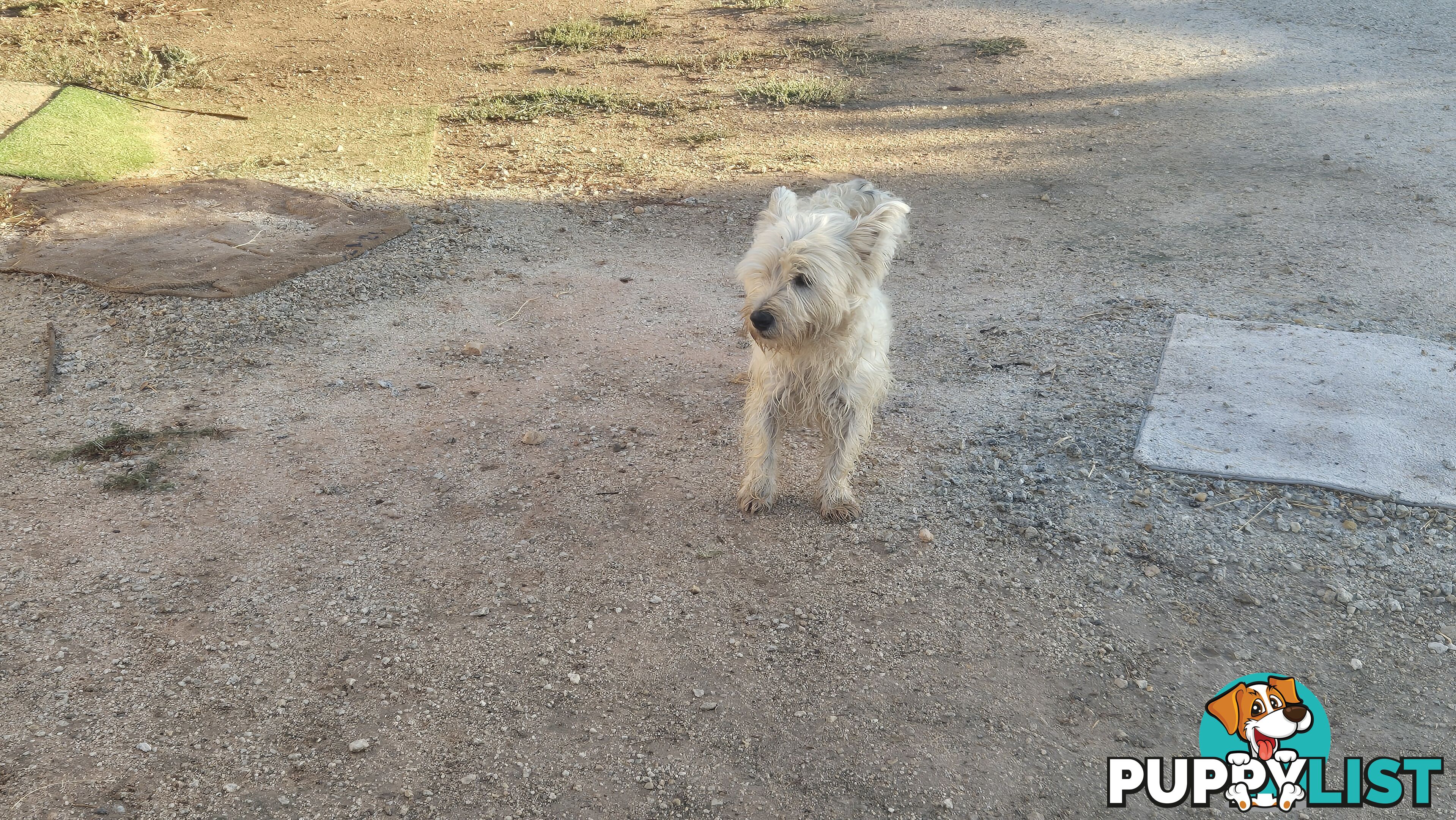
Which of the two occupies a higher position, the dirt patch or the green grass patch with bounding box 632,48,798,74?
the green grass patch with bounding box 632,48,798,74

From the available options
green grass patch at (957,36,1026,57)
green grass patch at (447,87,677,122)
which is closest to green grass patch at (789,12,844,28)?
green grass patch at (957,36,1026,57)

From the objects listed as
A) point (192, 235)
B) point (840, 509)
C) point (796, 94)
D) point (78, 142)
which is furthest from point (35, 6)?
point (840, 509)

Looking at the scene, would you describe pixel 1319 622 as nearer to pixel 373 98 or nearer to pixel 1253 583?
pixel 1253 583

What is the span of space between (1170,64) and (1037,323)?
7.48 m

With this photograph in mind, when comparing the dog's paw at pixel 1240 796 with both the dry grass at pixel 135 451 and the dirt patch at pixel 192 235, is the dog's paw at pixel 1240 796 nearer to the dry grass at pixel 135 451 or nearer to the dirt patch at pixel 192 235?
the dry grass at pixel 135 451

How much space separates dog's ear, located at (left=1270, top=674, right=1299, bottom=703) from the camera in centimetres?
356

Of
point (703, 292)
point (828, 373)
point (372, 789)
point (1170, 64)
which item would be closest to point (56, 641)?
point (372, 789)

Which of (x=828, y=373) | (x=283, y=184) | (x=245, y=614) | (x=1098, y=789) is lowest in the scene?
(x=1098, y=789)

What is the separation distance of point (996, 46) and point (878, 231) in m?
9.76

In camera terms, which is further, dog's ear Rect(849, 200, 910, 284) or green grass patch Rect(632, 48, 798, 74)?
green grass patch Rect(632, 48, 798, 74)

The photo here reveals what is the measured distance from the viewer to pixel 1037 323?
6457 mm

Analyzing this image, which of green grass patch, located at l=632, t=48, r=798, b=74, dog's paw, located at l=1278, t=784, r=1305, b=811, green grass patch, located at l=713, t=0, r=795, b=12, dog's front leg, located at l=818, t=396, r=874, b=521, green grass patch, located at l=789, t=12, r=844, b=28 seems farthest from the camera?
green grass patch, located at l=713, t=0, r=795, b=12

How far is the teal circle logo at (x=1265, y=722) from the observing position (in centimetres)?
335

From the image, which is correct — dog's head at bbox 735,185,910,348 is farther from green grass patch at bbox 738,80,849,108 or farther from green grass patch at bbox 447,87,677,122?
green grass patch at bbox 738,80,849,108
